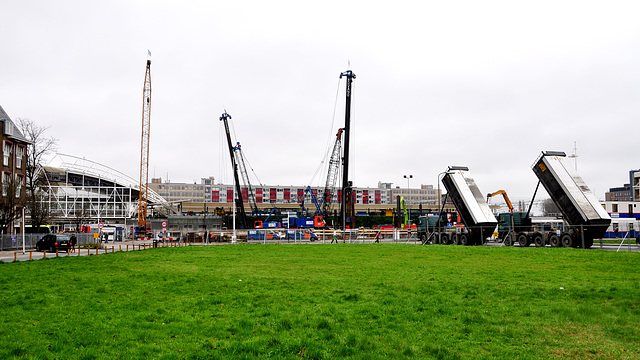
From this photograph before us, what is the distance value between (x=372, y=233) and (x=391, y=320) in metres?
54.0

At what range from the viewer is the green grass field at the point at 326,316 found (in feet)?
25.5

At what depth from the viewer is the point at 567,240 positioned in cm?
3262

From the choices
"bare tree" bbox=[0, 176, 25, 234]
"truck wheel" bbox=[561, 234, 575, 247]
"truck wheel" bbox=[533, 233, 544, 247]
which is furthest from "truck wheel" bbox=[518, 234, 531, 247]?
"bare tree" bbox=[0, 176, 25, 234]

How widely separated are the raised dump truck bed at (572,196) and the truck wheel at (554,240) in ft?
4.63

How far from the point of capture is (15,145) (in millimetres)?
51938

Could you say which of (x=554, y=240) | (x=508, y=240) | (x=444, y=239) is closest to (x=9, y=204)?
(x=444, y=239)

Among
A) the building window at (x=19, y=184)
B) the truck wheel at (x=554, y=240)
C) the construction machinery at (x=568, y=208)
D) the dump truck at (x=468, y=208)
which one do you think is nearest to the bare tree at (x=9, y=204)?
the building window at (x=19, y=184)

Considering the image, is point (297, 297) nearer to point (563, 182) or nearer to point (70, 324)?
point (70, 324)

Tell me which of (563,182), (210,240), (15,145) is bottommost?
(210,240)

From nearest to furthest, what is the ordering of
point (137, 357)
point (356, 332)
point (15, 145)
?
point (137, 357) → point (356, 332) → point (15, 145)

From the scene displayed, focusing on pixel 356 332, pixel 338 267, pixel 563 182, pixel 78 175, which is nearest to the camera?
pixel 356 332

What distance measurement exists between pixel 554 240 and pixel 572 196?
3.70 m

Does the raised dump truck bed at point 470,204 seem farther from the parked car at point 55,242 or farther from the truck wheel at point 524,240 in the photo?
the parked car at point 55,242

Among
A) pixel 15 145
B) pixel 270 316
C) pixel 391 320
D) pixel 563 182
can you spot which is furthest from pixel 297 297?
pixel 15 145
